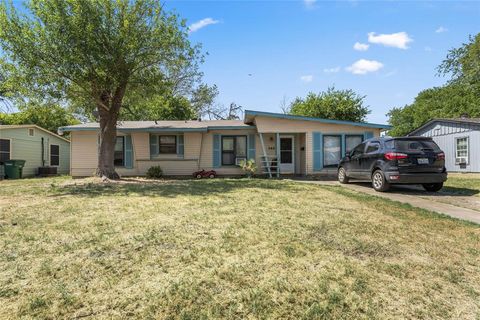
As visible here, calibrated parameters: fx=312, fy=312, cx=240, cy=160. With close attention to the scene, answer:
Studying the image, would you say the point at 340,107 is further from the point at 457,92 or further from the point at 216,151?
the point at 457,92

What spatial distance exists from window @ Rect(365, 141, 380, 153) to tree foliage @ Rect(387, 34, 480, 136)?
21.6m

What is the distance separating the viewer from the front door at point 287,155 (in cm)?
1627

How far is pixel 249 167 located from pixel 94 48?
777 centimetres

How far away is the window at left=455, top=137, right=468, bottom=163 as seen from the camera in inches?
690

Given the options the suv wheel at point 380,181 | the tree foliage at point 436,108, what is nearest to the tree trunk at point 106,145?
the suv wheel at point 380,181

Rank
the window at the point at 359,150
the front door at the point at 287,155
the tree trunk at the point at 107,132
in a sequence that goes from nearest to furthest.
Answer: the window at the point at 359,150
the tree trunk at the point at 107,132
the front door at the point at 287,155

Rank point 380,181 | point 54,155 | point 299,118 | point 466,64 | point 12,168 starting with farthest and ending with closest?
point 466,64 < point 54,155 < point 12,168 < point 299,118 < point 380,181

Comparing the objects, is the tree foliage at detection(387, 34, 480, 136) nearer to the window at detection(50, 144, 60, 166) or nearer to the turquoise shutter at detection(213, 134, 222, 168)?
the turquoise shutter at detection(213, 134, 222, 168)

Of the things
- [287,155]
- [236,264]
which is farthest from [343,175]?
[236,264]

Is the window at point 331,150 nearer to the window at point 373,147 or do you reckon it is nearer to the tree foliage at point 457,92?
the window at point 373,147

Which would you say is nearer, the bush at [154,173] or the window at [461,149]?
the bush at [154,173]

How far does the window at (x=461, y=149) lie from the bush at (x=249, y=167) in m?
12.2

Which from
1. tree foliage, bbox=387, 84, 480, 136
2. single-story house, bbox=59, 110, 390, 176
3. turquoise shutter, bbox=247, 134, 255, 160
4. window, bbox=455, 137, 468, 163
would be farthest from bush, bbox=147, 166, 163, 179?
tree foliage, bbox=387, 84, 480, 136

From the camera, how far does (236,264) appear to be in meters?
3.22
